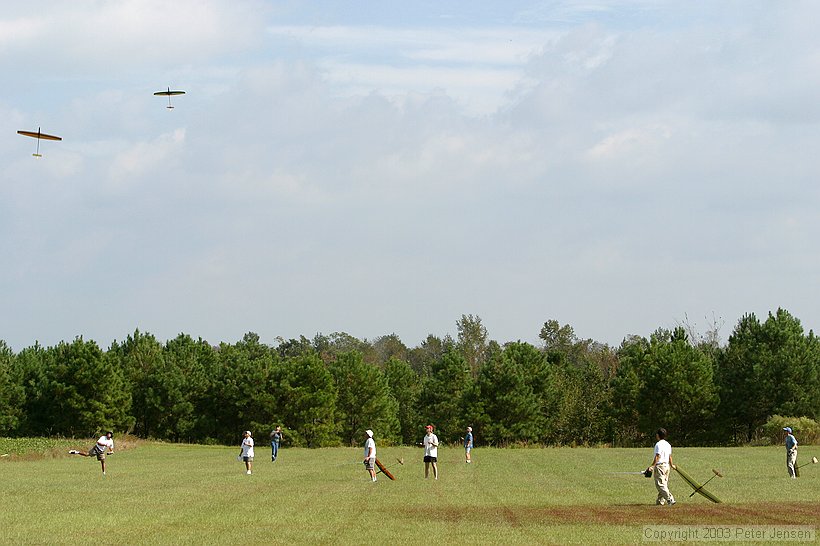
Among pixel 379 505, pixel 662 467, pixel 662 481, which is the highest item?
pixel 662 467

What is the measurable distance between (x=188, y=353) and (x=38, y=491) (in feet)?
297

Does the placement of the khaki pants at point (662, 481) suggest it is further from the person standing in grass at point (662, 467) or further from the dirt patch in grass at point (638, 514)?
the dirt patch in grass at point (638, 514)

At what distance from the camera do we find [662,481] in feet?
92.7

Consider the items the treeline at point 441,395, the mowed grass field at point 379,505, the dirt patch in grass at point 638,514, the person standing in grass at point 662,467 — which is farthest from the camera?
the treeline at point 441,395

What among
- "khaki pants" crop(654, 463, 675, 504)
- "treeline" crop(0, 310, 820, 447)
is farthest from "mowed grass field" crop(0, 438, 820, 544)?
"treeline" crop(0, 310, 820, 447)

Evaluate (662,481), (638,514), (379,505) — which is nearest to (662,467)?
(662,481)

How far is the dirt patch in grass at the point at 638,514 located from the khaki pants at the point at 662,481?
1.23ft

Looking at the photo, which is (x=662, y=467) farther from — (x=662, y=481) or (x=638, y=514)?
(x=638, y=514)

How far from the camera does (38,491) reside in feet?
119

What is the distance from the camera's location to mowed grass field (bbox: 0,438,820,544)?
75.4ft

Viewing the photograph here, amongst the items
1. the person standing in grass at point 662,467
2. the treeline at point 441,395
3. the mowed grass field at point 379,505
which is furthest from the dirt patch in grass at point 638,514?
the treeline at point 441,395

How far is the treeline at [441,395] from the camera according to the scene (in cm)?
9794

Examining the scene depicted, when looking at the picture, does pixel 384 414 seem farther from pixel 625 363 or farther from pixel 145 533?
pixel 145 533

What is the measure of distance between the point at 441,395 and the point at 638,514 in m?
86.1
